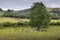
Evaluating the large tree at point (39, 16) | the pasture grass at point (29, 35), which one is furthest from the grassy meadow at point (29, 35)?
the large tree at point (39, 16)

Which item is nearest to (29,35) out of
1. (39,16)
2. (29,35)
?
(29,35)

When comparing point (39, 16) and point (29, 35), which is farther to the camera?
point (39, 16)

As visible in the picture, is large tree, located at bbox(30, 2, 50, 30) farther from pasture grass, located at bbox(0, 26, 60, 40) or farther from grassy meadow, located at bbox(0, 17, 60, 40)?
pasture grass, located at bbox(0, 26, 60, 40)

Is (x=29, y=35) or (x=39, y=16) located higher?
(x=39, y=16)

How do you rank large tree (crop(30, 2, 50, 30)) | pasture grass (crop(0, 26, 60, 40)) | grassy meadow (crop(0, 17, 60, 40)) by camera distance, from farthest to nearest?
large tree (crop(30, 2, 50, 30))
grassy meadow (crop(0, 17, 60, 40))
pasture grass (crop(0, 26, 60, 40))

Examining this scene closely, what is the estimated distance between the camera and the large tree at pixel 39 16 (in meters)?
106

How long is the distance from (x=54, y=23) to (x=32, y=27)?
1449 cm

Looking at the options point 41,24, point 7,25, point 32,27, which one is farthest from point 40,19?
point 7,25

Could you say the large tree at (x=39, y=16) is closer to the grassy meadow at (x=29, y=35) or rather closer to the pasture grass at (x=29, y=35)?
the grassy meadow at (x=29, y=35)

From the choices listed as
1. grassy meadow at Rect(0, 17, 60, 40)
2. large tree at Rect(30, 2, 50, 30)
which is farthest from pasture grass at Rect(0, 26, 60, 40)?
large tree at Rect(30, 2, 50, 30)

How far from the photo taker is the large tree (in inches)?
4190

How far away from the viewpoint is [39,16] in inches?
4264

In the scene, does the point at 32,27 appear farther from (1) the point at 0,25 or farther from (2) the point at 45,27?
(1) the point at 0,25

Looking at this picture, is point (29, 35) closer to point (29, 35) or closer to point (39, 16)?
point (29, 35)
